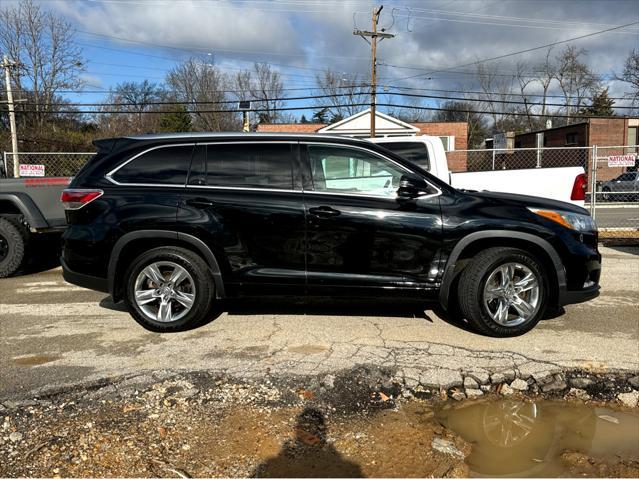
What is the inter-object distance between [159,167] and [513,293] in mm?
3526

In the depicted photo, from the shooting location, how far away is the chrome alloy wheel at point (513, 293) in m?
4.62

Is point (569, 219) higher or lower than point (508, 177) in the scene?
lower

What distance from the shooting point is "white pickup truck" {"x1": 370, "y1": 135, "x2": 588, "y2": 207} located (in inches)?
268

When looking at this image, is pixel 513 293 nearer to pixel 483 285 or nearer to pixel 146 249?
pixel 483 285

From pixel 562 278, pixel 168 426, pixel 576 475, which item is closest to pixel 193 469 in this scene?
pixel 168 426

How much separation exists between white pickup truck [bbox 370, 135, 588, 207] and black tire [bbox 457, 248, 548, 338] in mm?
2429

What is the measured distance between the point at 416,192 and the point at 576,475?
2.58m

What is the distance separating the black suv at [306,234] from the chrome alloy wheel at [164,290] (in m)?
0.01

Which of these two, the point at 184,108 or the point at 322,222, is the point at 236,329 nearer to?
the point at 322,222

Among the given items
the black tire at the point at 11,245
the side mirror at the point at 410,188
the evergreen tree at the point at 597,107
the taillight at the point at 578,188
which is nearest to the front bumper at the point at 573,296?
the side mirror at the point at 410,188

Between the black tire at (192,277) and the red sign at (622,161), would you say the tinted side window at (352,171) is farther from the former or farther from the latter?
the red sign at (622,161)

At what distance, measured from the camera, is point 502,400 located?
3.51 metres

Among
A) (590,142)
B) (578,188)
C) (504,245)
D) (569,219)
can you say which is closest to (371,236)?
(504,245)

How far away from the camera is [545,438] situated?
119 inches
